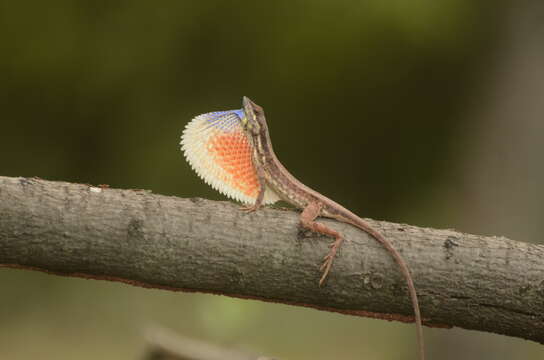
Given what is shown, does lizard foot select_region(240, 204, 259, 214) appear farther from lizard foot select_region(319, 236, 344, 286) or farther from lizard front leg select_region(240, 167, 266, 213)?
lizard foot select_region(319, 236, 344, 286)

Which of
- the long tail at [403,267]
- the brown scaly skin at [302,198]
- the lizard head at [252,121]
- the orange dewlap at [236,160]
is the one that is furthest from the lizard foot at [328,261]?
the lizard head at [252,121]

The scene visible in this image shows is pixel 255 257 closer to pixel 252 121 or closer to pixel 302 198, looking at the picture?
pixel 302 198

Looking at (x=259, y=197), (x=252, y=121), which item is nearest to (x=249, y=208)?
(x=259, y=197)

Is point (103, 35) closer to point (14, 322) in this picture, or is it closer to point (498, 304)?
point (14, 322)

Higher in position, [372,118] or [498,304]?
[372,118]

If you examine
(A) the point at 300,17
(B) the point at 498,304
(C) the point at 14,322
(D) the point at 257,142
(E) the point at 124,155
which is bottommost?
(C) the point at 14,322

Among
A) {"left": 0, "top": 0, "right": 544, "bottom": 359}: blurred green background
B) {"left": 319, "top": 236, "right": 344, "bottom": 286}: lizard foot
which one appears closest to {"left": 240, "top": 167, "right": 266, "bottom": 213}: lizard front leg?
{"left": 319, "top": 236, "right": 344, "bottom": 286}: lizard foot

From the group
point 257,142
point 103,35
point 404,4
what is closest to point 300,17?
point 404,4

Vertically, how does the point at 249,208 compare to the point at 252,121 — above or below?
below

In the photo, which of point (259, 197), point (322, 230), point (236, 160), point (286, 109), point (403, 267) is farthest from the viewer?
point (286, 109)
